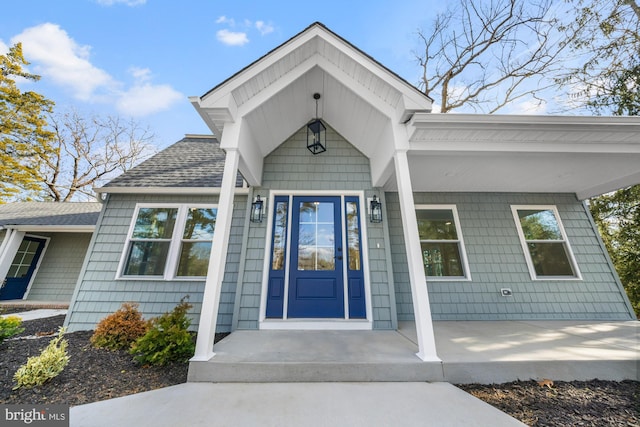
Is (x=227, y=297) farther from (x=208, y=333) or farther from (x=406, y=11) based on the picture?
(x=406, y=11)

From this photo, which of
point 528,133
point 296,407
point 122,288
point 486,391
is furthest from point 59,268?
point 528,133

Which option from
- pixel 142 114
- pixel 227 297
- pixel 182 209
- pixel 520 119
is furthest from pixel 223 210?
pixel 142 114

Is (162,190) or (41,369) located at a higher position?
(162,190)

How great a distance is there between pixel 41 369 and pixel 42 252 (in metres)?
8.05

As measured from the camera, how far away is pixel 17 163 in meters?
9.77

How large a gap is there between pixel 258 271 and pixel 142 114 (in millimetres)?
13962

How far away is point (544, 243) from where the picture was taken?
176 inches

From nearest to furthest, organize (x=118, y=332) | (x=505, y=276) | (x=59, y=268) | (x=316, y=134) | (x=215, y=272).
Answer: (x=215, y=272) → (x=118, y=332) → (x=316, y=134) → (x=505, y=276) → (x=59, y=268)

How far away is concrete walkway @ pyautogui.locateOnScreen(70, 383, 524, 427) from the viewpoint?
1.55 m

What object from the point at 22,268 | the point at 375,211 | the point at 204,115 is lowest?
the point at 22,268

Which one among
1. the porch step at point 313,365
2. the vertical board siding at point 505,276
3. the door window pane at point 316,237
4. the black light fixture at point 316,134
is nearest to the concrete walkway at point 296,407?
the porch step at point 313,365

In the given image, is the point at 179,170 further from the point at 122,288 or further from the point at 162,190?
the point at 122,288

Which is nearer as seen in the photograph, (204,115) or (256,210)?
(204,115)

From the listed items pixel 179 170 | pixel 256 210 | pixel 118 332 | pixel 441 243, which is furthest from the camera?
pixel 179 170
